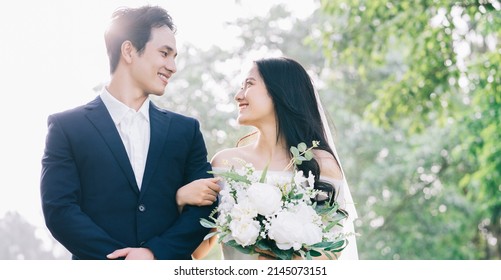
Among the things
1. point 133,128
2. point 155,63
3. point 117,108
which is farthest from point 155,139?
point 155,63

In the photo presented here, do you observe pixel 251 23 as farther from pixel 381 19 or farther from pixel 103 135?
pixel 103 135

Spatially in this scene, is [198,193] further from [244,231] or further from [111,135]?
[111,135]

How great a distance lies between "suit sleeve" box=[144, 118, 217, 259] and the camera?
10.8 feet

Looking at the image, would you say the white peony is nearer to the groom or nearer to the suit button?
the groom

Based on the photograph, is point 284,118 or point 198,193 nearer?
point 198,193

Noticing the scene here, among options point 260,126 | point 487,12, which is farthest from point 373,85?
point 260,126

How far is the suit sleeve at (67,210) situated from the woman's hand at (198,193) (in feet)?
1.10

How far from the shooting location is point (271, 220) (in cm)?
330

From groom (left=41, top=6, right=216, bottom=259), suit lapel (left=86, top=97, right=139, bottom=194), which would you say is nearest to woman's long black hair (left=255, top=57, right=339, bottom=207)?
groom (left=41, top=6, right=216, bottom=259)

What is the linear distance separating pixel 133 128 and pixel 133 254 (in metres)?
0.58

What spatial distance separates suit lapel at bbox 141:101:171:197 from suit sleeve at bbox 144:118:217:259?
0.16 metres

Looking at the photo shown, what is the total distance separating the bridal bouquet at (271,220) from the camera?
3.26 m
